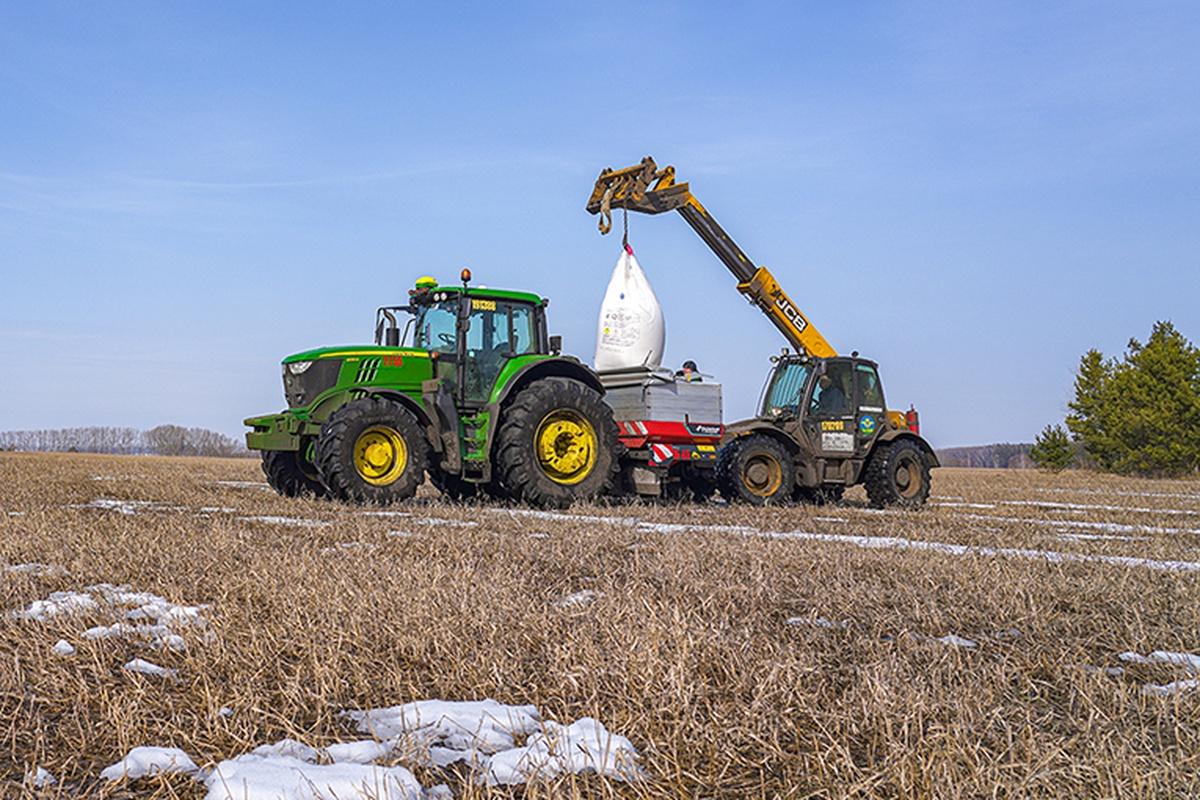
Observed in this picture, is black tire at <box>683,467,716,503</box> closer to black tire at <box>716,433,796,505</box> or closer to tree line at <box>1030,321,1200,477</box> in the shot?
black tire at <box>716,433,796,505</box>

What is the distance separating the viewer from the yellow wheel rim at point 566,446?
1081 cm

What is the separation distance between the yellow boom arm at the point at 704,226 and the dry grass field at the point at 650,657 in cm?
730

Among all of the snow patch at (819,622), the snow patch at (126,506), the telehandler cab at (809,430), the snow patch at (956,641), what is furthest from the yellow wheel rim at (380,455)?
the snow patch at (956,641)

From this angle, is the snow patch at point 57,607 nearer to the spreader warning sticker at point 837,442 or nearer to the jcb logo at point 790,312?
the spreader warning sticker at point 837,442

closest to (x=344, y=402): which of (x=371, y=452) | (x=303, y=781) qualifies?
(x=371, y=452)

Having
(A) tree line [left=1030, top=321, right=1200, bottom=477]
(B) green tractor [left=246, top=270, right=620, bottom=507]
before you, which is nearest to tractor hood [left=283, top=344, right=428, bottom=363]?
(B) green tractor [left=246, top=270, right=620, bottom=507]

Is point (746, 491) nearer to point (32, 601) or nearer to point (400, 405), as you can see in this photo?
point (400, 405)

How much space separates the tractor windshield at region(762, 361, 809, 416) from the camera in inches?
516

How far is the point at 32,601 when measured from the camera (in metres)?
4.13

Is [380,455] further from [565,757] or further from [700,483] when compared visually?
[565,757]

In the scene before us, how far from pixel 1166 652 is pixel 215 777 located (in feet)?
10.9

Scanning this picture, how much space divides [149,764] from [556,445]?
8.62 meters

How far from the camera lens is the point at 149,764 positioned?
2.31 m

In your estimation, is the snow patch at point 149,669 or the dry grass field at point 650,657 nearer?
the dry grass field at point 650,657
